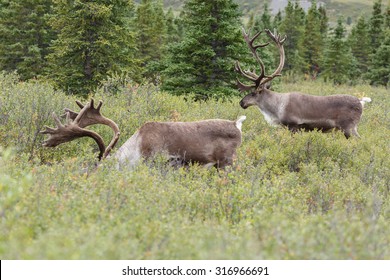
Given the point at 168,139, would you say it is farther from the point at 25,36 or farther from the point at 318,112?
the point at 25,36

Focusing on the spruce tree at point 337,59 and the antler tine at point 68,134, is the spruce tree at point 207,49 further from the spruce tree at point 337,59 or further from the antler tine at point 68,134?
the spruce tree at point 337,59

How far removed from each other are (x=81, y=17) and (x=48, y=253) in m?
14.3

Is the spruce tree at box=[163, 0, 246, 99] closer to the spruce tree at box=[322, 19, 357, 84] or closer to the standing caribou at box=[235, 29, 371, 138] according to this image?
the standing caribou at box=[235, 29, 371, 138]

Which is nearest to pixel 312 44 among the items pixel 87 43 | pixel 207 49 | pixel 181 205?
pixel 207 49

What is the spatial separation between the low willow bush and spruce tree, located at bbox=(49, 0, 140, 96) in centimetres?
681

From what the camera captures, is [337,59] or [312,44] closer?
[337,59]

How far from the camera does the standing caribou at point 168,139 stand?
675 cm

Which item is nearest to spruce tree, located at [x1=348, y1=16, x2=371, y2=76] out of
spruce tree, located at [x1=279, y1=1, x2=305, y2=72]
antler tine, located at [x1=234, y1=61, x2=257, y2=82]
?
spruce tree, located at [x1=279, y1=1, x2=305, y2=72]

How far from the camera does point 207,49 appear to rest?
587 inches

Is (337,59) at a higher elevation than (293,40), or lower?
lower

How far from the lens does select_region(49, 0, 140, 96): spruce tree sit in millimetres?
15594

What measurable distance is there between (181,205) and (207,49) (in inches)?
428
